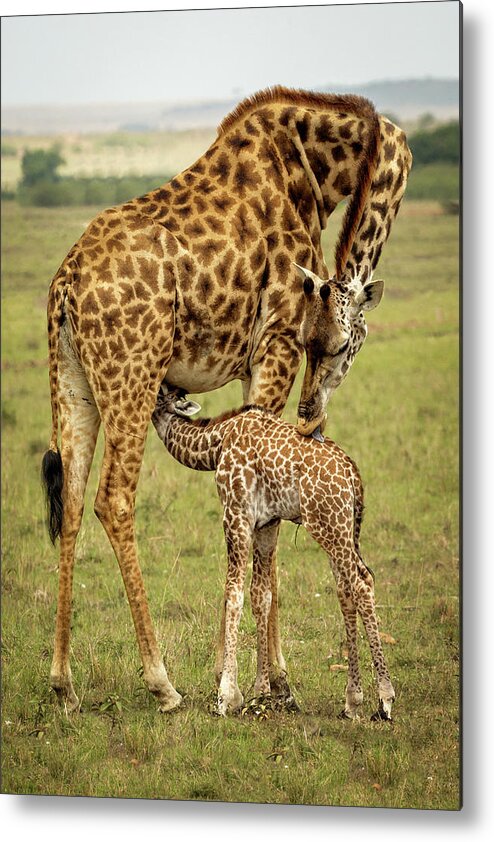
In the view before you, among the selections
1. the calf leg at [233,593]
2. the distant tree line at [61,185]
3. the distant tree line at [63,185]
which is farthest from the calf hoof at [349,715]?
the distant tree line at [61,185]

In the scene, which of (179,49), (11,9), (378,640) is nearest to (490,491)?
(378,640)

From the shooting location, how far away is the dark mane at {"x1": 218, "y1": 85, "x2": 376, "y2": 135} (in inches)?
232

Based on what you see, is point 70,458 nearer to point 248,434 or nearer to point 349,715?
point 248,434

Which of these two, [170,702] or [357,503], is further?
[170,702]

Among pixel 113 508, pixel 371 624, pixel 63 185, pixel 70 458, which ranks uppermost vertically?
pixel 63 185

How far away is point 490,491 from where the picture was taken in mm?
5621

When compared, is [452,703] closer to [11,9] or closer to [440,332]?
[440,332]

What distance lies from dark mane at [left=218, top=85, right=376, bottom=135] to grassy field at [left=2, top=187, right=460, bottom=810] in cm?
76

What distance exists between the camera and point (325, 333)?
18.1ft

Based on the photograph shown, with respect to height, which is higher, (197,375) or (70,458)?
(197,375)

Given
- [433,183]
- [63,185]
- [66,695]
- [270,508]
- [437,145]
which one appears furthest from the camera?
[63,185]

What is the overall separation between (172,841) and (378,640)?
121 cm

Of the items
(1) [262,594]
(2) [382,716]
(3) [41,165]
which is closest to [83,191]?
(3) [41,165]

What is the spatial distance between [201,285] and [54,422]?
816 mm
